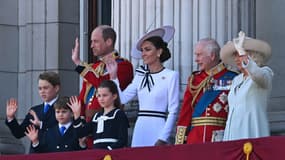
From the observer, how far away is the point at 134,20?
1447 centimetres

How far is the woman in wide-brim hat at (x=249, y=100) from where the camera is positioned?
39.4 ft

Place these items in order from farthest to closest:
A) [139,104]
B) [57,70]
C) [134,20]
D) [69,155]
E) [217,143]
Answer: [57,70]
[134,20]
[139,104]
[69,155]
[217,143]

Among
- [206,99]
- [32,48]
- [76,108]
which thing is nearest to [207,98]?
[206,99]

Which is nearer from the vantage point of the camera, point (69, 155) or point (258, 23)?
point (69, 155)

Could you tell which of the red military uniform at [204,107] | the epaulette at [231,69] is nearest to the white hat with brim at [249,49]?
the epaulette at [231,69]

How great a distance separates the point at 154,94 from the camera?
13125 mm

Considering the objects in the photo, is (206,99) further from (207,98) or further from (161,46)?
(161,46)

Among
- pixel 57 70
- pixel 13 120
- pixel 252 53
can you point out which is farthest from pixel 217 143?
pixel 57 70

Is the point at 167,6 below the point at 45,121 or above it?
above

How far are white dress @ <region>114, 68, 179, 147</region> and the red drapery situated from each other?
2.72 ft

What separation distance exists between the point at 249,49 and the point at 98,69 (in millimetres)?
1982

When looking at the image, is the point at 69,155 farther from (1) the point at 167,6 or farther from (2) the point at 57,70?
(2) the point at 57,70

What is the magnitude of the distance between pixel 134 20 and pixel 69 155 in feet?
7.68

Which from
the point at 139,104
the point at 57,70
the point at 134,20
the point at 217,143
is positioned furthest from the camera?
the point at 57,70
